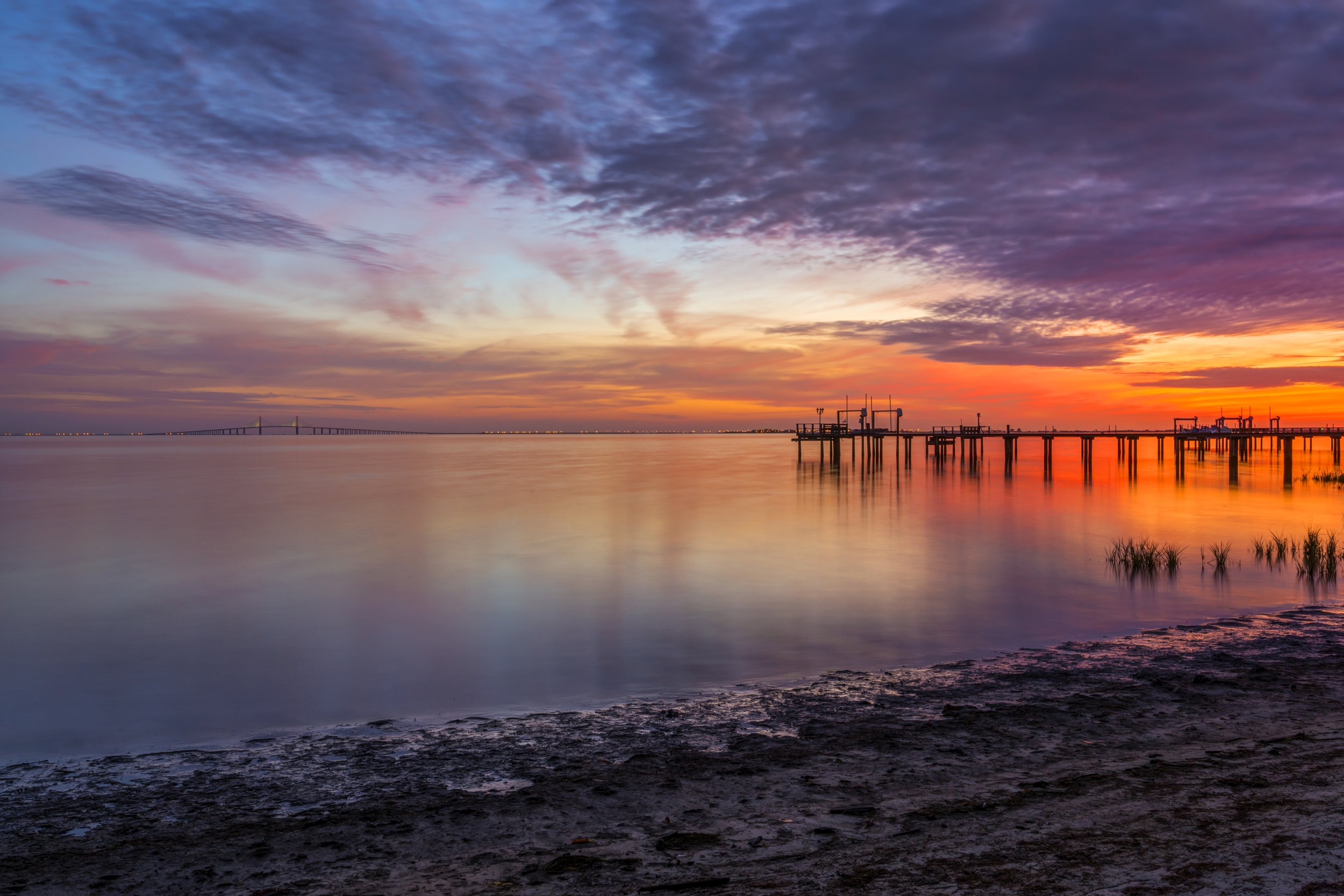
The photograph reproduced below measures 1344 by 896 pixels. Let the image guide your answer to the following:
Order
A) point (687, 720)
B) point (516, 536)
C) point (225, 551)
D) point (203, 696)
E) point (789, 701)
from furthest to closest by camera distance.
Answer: point (516, 536)
point (225, 551)
point (203, 696)
point (789, 701)
point (687, 720)

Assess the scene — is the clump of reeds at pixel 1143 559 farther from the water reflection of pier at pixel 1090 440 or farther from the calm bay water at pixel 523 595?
the water reflection of pier at pixel 1090 440

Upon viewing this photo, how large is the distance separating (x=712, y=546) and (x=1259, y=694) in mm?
18795

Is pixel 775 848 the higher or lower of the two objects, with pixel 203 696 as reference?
higher

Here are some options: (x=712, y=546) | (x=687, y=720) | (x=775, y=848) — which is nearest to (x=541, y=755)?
(x=687, y=720)

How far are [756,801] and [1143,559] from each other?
58.5 feet

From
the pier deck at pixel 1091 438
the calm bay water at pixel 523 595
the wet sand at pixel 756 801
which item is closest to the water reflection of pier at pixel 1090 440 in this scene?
the pier deck at pixel 1091 438

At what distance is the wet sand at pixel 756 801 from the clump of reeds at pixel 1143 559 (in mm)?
10323

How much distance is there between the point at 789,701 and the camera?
10031 millimetres

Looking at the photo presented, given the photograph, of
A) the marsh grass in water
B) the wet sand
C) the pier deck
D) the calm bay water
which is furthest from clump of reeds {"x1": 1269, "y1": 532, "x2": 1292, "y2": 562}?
the pier deck

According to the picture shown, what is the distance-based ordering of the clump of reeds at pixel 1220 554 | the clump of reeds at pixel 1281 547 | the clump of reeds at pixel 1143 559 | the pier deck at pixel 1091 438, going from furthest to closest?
the pier deck at pixel 1091 438 < the clump of reeds at pixel 1281 547 < the clump of reeds at pixel 1220 554 < the clump of reeds at pixel 1143 559

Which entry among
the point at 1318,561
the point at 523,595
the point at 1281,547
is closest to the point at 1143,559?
the point at 1318,561

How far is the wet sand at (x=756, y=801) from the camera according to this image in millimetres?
5258

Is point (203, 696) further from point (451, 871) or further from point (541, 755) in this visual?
point (451, 871)

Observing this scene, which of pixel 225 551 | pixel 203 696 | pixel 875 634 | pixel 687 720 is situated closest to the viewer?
pixel 687 720
